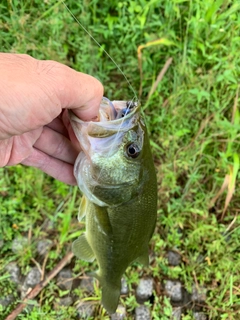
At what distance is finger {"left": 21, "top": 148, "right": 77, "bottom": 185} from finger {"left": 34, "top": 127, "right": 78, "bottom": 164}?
40mm

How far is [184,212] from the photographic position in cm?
322

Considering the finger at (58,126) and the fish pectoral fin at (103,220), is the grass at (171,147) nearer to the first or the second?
the finger at (58,126)

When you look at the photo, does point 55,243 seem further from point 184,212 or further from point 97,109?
point 97,109

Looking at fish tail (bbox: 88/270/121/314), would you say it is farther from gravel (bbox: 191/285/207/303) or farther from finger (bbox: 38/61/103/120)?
finger (bbox: 38/61/103/120)

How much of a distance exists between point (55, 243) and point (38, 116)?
1.60 m

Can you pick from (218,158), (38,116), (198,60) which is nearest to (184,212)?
(218,158)

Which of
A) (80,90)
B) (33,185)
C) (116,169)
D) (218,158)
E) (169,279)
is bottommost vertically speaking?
(169,279)

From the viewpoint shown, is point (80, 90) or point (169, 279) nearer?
point (80, 90)

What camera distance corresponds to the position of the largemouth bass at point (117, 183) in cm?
191

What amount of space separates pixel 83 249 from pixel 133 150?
1029mm

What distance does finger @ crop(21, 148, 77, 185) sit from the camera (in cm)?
254

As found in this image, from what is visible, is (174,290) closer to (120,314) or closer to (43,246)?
A: (120,314)

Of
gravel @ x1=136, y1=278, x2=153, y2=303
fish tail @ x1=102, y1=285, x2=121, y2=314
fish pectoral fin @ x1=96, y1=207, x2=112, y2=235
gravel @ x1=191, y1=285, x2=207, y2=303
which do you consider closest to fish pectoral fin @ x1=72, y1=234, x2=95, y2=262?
fish tail @ x1=102, y1=285, x2=121, y2=314

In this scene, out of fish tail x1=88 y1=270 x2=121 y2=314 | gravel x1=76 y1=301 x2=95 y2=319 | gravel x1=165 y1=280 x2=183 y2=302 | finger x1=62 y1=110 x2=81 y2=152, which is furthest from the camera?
gravel x1=165 y1=280 x2=183 y2=302
